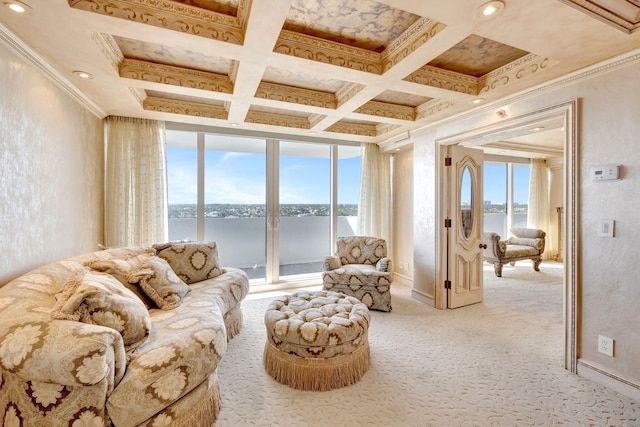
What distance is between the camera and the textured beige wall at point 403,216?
4.79 m

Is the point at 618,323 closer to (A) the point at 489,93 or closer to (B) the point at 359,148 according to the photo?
(A) the point at 489,93

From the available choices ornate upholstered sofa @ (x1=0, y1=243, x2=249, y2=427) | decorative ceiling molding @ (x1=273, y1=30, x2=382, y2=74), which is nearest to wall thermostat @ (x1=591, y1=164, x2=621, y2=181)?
decorative ceiling molding @ (x1=273, y1=30, x2=382, y2=74)

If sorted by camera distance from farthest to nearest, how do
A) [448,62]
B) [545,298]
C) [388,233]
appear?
1. [388,233]
2. [545,298]
3. [448,62]

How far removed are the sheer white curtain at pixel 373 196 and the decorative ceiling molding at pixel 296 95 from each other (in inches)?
68.8

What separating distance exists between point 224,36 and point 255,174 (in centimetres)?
274

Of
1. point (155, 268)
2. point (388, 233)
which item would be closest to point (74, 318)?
point (155, 268)

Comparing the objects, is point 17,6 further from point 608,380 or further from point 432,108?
point 608,380

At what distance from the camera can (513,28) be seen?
1.80 meters

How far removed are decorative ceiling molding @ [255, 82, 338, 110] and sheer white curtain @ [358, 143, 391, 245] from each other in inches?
68.8

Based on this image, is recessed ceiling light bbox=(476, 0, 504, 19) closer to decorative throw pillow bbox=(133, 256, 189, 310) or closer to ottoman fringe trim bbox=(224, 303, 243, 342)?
decorative throw pillow bbox=(133, 256, 189, 310)

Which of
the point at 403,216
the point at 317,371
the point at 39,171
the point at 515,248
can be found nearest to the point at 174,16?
the point at 39,171

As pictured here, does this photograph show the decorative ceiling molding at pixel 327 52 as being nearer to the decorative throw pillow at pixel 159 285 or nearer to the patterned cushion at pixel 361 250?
the decorative throw pillow at pixel 159 285

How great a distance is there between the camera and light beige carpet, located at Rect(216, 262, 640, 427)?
5.90 ft

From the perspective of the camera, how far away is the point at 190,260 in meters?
3.05
